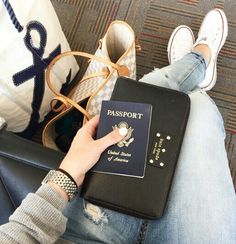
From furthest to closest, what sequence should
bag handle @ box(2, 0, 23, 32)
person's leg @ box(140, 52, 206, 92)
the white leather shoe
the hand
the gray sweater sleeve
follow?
the white leather shoe
person's leg @ box(140, 52, 206, 92)
bag handle @ box(2, 0, 23, 32)
the hand
the gray sweater sleeve

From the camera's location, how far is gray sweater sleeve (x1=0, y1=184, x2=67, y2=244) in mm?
596

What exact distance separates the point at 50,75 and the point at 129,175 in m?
0.51

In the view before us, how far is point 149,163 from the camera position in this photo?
761 mm

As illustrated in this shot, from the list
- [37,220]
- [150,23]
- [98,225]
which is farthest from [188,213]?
[150,23]

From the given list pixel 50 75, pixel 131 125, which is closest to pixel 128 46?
pixel 50 75

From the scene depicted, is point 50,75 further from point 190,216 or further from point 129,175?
point 190,216

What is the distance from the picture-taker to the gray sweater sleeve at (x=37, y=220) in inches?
23.5

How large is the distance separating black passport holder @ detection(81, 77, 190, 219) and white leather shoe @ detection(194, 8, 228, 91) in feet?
1.49

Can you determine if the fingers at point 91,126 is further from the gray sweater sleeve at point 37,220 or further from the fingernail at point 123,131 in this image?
the gray sweater sleeve at point 37,220

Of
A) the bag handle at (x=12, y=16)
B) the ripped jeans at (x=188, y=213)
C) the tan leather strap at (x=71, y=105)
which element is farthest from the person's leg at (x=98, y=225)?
the bag handle at (x=12, y=16)

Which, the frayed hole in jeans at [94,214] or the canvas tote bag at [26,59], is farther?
the canvas tote bag at [26,59]

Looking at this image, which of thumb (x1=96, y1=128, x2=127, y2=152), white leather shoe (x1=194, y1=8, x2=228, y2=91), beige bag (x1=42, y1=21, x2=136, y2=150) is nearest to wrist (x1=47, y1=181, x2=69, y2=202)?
thumb (x1=96, y1=128, x2=127, y2=152)

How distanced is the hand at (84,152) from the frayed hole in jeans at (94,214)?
7 cm

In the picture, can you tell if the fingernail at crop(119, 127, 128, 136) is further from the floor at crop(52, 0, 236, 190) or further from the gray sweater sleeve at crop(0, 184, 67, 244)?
the floor at crop(52, 0, 236, 190)
